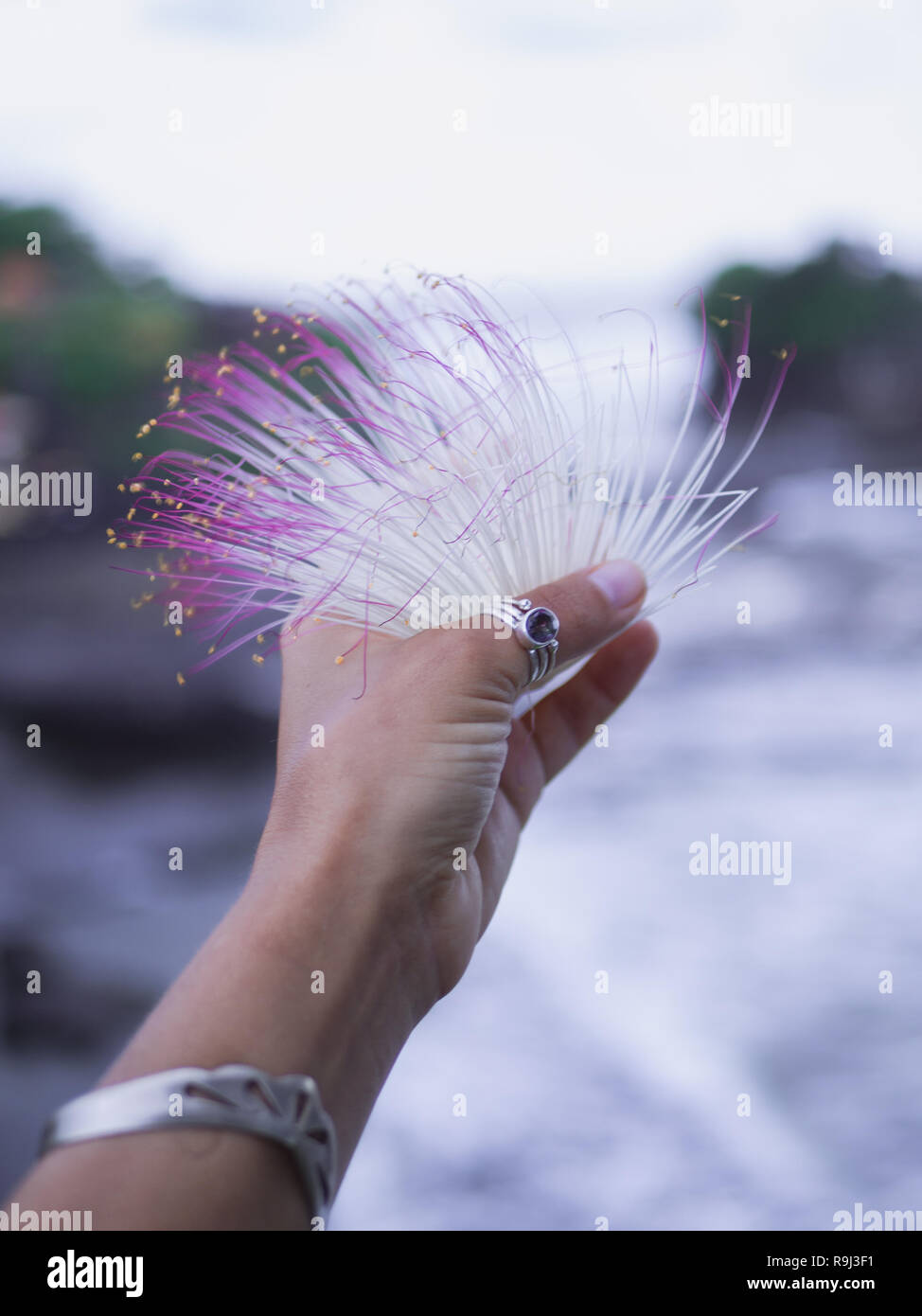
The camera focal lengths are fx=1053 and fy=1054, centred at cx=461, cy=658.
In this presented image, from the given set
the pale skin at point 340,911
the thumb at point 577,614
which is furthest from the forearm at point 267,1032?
the thumb at point 577,614

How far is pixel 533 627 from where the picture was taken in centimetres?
50

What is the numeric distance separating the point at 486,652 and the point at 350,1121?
215 mm

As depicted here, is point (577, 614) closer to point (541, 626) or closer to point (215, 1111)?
point (541, 626)

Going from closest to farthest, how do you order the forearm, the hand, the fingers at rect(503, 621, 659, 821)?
the forearm < the hand < the fingers at rect(503, 621, 659, 821)

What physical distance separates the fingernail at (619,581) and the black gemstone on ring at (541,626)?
5 centimetres

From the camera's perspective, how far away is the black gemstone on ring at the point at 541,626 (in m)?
0.50

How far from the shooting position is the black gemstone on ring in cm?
50

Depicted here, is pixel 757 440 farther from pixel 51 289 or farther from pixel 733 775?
pixel 51 289

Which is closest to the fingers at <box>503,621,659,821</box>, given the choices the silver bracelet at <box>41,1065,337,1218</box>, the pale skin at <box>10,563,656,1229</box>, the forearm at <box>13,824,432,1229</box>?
the pale skin at <box>10,563,656,1229</box>

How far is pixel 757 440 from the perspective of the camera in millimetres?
550

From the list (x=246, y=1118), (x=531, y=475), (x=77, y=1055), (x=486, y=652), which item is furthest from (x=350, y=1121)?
(x=77, y=1055)

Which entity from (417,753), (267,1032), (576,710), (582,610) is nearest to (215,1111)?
(267,1032)

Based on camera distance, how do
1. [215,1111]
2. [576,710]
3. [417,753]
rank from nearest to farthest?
[215,1111], [417,753], [576,710]

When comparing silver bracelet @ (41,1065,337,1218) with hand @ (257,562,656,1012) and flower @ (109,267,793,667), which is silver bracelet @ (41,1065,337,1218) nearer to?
hand @ (257,562,656,1012)
